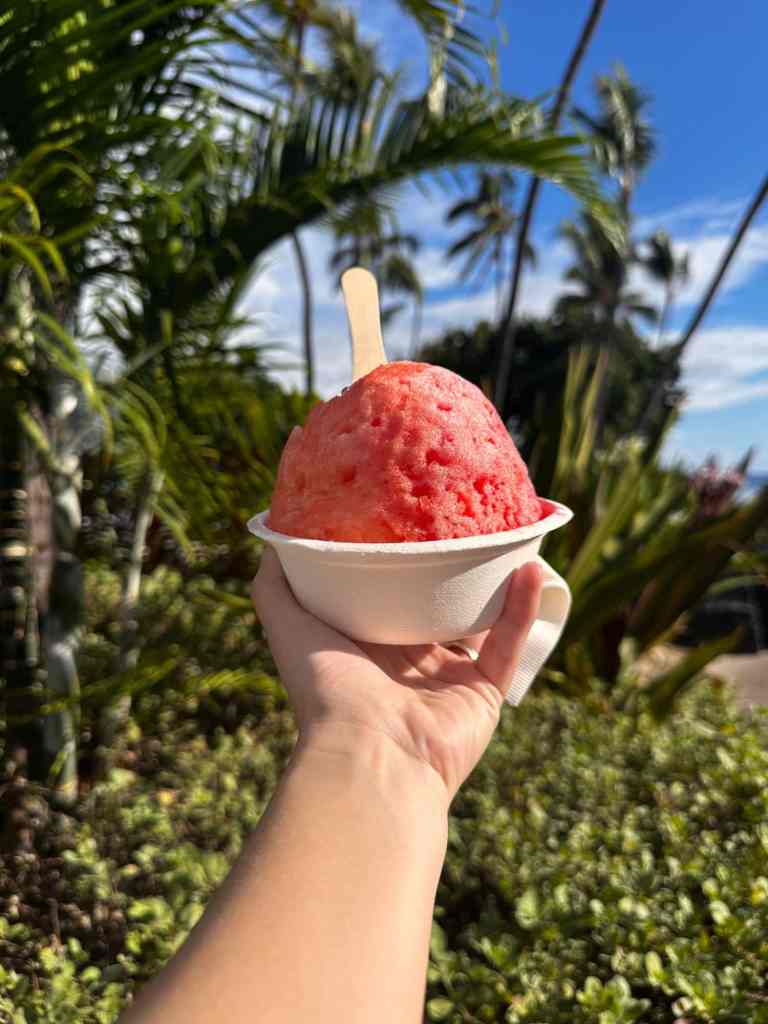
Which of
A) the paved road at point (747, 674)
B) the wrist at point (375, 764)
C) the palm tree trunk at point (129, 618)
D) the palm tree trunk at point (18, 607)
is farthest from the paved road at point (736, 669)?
the wrist at point (375, 764)

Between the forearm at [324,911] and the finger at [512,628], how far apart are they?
37cm

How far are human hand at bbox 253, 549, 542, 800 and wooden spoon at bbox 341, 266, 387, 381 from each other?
1.37 ft

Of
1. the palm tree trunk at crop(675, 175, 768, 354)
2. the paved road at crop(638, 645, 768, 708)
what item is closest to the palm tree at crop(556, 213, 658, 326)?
the palm tree trunk at crop(675, 175, 768, 354)

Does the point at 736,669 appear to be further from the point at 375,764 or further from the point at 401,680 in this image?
the point at 375,764

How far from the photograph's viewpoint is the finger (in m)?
1.28

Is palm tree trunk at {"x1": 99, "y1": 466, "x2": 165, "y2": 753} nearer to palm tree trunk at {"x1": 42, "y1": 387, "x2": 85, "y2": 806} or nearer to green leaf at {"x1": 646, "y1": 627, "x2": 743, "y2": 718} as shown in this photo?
palm tree trunk at {"x1": 42, "y1": 387, "x2": 85, "y2": 806}

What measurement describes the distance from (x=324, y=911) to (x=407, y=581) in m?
0.47

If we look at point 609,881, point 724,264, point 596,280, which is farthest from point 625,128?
point 609,881

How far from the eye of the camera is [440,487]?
1184 mm

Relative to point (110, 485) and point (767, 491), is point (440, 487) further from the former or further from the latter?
point (110, 485)

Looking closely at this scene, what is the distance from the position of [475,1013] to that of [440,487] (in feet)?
4.06

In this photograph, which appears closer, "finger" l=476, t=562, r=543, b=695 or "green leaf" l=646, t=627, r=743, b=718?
"finger" l=476, t=562, r=543, b=695

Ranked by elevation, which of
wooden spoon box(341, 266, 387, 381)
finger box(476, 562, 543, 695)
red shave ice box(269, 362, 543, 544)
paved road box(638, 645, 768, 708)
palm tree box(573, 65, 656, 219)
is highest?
palm tree box(573, 65, 656, 219)

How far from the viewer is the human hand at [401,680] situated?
112 cm
